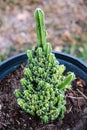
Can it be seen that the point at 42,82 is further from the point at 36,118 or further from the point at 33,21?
the point at 33,21

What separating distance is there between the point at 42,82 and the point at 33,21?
1.49 metres

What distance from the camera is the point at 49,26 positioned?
241 cm

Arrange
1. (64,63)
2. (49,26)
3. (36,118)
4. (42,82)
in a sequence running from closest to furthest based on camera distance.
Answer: (42,82), (36,118), (64,63), (49,26)

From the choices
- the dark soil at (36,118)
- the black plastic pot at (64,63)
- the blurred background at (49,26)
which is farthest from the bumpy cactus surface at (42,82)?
the blurred background at (49,26)

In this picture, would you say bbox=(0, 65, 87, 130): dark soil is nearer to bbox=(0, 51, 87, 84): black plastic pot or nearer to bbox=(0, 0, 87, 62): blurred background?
bbox=(0, 51, 87, 84): black plastic pot

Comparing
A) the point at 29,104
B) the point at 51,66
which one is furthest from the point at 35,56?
the point at 29,104

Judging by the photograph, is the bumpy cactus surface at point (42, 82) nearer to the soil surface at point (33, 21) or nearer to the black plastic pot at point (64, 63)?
the black plastic pot at point (64, 63)

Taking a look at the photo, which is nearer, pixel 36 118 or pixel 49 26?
pixel 36 118

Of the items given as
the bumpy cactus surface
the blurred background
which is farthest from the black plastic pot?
the blurred background

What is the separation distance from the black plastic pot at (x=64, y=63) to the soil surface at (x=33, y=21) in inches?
36.3

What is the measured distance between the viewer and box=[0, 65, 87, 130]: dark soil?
1.14 meters

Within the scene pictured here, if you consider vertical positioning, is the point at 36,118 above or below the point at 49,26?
below

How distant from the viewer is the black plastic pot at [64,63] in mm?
1271

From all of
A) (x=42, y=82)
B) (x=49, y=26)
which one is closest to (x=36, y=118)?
(x=42, y=82)
